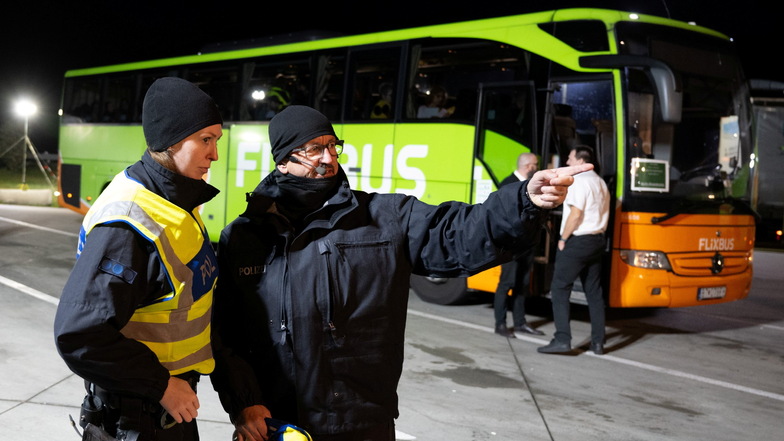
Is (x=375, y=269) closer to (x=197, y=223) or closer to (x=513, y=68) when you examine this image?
(x=197, y=223)

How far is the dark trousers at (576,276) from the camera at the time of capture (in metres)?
6.85

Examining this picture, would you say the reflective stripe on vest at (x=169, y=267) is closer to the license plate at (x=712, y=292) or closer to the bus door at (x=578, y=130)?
the bus door at (x=578, y=130)

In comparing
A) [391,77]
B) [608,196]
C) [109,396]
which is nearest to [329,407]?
[109,396]

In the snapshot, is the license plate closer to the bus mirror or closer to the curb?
the bus mirror

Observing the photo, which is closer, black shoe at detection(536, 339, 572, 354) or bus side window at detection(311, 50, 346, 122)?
black shoe at detection(536, 339, 572, 354)

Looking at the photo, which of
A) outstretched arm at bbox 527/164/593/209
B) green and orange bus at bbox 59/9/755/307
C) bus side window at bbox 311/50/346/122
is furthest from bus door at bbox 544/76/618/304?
outstretched arm at bbox 527/164/593/209

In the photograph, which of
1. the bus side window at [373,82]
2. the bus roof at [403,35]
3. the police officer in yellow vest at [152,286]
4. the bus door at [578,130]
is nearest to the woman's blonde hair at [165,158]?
the police officer in yellow vest at [152,286]

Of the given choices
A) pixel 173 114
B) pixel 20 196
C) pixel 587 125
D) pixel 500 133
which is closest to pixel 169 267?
pixel 173 114

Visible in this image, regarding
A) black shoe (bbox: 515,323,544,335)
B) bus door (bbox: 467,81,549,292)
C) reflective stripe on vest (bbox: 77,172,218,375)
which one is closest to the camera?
reflective stripe on vest (bbox: 77,172,218,375)

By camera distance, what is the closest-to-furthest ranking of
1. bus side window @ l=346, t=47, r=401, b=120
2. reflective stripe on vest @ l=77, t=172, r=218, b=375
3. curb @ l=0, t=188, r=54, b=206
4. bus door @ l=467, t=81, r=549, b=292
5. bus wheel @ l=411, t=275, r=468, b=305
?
reflective stripe on vest @ l=77, t=172, r=218, b=375 → bus door @ l=467, t=81, r=549, b=292 → bus wheel @ l=411, t=275, r=468, b=305 → bus side window @ l=346, t=47, r=401, b=120 → curb @ l=0, t=188, r=54, b=206

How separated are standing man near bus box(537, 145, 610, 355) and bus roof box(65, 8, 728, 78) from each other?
5.85ft

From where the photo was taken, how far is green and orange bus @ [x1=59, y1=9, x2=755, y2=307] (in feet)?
24.5

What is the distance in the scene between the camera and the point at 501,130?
8.30 meters

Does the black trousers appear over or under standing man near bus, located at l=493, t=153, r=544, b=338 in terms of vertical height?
over
